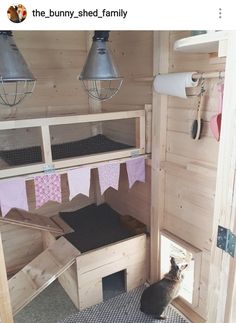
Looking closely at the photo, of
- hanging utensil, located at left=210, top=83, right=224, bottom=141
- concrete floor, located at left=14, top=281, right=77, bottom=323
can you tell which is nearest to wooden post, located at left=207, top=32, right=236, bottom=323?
hanging utensil, located at left=210, top=83, right=224, bottom=141

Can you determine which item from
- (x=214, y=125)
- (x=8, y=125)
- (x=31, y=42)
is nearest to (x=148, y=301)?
(x=214, y=125)

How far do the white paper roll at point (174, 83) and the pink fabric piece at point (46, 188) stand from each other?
0.80 metres

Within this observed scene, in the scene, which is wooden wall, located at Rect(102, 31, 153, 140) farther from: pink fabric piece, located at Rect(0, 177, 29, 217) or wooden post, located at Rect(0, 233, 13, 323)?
wooden post, located at Rect(0, 233, 13, 323)

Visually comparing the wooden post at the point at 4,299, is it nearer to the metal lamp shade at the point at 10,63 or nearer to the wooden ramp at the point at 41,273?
the metal lamp shade at the point at 10,63

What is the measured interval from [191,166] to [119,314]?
3.69 feet

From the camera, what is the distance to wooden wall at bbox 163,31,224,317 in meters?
1.57

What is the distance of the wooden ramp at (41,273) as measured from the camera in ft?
6.15

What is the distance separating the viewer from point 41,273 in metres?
2.01

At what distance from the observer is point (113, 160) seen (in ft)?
6.25

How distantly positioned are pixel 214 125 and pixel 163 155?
0.55m

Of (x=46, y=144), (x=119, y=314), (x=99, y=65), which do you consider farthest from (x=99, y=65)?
(x=119, y=314)

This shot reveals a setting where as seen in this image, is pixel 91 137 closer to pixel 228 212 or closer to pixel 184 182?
pixel 184 182
